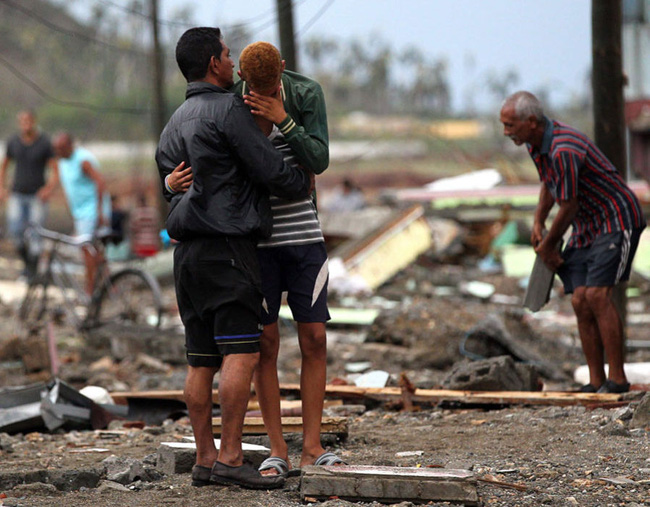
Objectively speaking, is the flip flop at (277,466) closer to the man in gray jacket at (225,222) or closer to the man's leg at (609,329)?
the man in gray jacket at (225,222)

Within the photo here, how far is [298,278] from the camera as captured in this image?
460cm

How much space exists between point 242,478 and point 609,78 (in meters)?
4.75

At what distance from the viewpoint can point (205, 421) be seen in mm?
4559

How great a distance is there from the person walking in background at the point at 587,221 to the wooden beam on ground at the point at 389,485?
257 cm

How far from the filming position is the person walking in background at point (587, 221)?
245 inches

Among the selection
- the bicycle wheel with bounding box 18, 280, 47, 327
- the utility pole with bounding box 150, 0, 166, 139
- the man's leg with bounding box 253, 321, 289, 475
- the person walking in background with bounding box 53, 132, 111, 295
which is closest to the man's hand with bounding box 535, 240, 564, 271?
the man's leg with bounding box 253, 321, 289, 475

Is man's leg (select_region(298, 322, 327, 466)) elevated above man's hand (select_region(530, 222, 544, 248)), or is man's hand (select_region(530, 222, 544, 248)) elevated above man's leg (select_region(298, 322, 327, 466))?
man's hand (select_region(530, 222, 544, 248))

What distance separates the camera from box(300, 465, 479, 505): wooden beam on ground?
399cm

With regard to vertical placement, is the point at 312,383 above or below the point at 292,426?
above

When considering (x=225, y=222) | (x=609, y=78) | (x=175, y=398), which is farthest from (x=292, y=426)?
(x=609, y=78)

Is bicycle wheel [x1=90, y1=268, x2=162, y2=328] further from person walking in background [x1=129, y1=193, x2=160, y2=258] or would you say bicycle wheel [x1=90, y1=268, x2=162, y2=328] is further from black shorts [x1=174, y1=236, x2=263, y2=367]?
black shorts [x1=174, y1=236, x2=263, y2=367]

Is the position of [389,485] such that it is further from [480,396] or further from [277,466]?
[480,396]

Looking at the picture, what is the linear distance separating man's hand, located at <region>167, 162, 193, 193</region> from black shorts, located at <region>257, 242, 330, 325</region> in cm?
43

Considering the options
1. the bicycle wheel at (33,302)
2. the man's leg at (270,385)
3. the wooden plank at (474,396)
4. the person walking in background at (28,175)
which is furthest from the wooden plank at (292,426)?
the person walking in background at (28,175)
